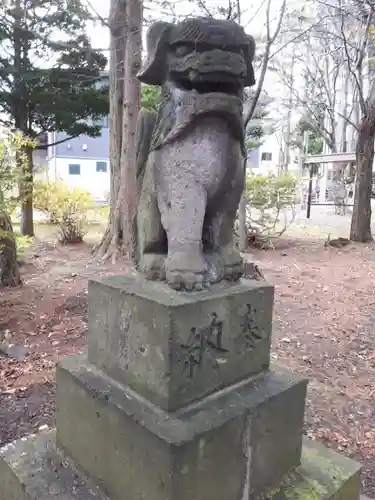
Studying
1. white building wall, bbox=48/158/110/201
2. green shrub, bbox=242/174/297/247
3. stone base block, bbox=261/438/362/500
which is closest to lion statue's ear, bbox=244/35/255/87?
stone base block, bbox=261/438/362/500

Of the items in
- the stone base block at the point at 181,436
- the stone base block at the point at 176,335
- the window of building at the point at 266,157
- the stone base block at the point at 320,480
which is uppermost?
the window of building at the point at 266,157

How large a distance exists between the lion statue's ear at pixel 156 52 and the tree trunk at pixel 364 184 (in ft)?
24.3

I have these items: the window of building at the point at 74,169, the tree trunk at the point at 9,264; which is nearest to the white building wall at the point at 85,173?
the window of building at the point at 74,169

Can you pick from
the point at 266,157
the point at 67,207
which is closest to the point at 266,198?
the point at 67,207

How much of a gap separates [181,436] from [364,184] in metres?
8.04

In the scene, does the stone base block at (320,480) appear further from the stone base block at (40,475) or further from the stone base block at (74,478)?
the stone base block at (40,475)

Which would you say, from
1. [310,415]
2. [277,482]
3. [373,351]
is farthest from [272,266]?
[277,482]

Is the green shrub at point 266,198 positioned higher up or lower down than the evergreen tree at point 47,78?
lower down

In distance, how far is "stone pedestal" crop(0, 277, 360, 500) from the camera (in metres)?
1.34

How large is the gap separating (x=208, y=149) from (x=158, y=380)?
2.58 ft

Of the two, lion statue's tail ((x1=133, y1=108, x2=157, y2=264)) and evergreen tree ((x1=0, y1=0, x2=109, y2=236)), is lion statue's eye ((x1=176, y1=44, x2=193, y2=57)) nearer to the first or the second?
lion statue's tail ((x1=133, y1=108, x2=157, y2=264))

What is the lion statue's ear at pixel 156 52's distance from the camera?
146cm

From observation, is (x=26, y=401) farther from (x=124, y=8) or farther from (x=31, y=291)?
(x=124, y=8)

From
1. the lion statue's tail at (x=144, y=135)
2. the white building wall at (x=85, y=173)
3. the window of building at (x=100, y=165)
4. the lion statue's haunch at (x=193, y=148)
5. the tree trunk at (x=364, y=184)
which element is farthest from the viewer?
the window of building at (x=100, y=165)
